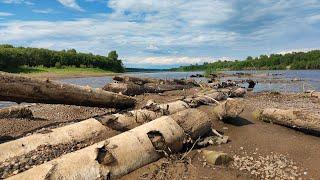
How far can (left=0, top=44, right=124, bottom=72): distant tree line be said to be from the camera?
8261cm

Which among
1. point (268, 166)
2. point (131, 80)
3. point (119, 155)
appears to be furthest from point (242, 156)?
point (131, 80)

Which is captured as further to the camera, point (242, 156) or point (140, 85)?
point (140, 85)

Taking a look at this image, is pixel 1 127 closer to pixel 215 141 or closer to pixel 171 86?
pixel 215 141

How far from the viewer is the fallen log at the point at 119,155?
6824mm

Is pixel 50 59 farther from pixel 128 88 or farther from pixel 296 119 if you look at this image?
pixel 296 119

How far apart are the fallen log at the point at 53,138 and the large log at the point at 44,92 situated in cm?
158

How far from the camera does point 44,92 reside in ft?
34.6

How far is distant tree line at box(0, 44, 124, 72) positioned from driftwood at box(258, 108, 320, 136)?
73.6 metres

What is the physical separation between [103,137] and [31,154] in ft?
5.94

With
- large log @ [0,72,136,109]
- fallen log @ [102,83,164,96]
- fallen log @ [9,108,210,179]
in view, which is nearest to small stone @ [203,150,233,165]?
fallen log @ [9,108,210,179]

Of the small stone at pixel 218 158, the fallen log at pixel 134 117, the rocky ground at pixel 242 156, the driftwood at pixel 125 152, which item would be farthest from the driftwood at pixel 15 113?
the small stone at pixel 218 158

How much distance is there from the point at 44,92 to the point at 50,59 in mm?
97877

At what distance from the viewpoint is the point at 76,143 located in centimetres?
901

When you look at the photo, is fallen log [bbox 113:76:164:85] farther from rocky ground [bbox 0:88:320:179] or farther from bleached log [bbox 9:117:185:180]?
bleached log [bbox 9:117:185:180]
